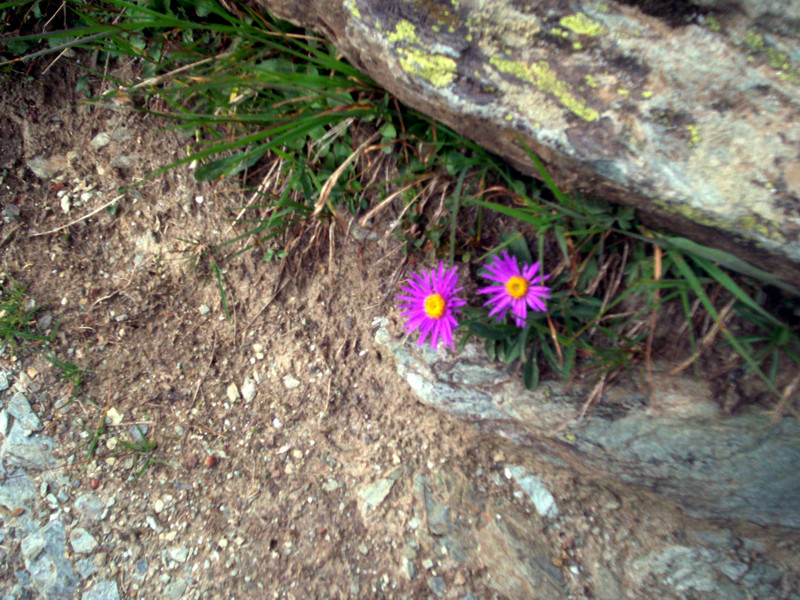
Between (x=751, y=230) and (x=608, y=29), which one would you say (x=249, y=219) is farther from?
(x=751, y=230)

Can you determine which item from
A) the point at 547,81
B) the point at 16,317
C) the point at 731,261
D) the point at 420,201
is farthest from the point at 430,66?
the point at 16,317

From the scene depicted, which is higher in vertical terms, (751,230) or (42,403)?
(751,230)

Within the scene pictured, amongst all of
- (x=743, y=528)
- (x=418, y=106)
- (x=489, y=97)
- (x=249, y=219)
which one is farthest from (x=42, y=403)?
(x=743, y=528)

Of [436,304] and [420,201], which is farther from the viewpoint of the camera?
[420,201]

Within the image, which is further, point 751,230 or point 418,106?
point 418,106

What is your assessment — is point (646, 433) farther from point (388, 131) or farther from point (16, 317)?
point (16, 317)

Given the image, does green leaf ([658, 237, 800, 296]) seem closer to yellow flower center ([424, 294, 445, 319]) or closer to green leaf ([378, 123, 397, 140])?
yellow flower center ([424, 294, 445, 319])
